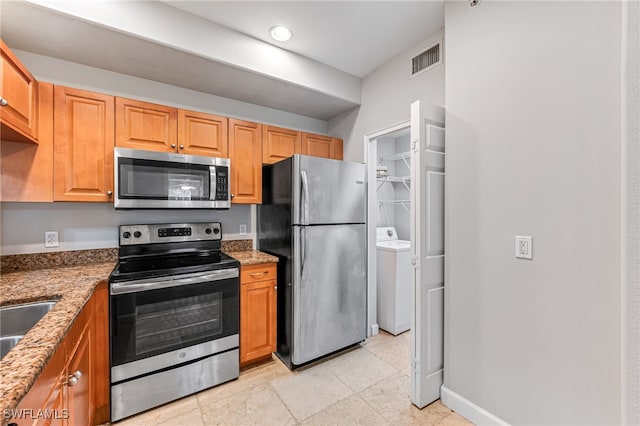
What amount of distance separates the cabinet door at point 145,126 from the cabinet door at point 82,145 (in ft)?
0.22

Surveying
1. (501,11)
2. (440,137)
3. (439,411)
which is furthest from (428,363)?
(501,11)

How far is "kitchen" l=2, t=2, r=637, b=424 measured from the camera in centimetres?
125

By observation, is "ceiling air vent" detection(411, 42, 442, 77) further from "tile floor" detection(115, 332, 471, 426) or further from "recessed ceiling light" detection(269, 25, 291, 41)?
"tile floor" detection(115, 332, 471, 426)

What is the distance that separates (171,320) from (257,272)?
27.3 inches

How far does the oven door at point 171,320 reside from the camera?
5.63ft

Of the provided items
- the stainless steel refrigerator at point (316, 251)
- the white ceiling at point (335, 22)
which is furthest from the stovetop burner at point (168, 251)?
the white ceiling at point (335, 22)

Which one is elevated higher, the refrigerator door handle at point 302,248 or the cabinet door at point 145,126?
the cabinet door at point 145,126

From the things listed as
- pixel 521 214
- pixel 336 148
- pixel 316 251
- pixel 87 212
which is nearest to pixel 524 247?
pixel 521 214

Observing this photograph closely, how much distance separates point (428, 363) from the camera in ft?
6.17

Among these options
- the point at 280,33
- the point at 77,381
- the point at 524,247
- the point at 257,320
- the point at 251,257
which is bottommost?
the point at 257,320

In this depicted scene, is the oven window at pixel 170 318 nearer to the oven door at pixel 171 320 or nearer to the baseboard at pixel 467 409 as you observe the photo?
the oven door at pixel 171 320

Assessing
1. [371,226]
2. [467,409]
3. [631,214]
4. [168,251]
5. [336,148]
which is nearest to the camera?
[631,214]

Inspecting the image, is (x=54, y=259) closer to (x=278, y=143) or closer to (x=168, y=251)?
(x=168, y=251)

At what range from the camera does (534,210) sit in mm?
1479
